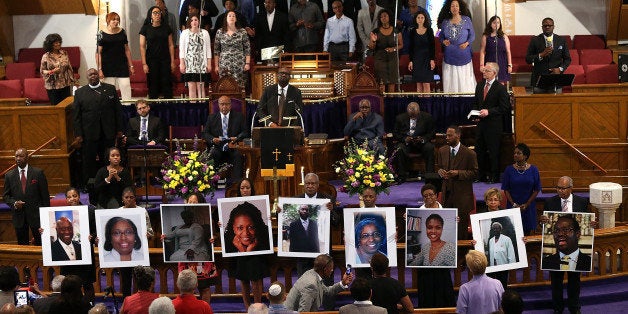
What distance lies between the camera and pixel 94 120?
679 inches

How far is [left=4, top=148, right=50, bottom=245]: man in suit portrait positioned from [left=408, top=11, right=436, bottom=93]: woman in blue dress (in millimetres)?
6529

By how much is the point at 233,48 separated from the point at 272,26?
1.23m

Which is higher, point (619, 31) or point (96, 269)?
point (619, 31)

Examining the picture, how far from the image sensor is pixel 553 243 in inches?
505

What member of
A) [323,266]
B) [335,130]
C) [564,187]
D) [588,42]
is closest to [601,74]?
[588,42]

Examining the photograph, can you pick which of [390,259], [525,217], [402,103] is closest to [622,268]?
[525,217]

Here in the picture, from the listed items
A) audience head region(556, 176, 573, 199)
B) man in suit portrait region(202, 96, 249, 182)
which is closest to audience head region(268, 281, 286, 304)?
audience head region(556, 176, 573, 199)

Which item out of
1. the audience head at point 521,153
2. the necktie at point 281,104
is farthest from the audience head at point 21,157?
the audience head at point 521,153

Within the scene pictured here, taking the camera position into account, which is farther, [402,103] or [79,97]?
[402,103]

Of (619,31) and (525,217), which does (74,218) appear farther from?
(619,31)

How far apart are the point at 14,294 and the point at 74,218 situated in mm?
2254

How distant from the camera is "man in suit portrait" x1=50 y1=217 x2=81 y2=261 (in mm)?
13125

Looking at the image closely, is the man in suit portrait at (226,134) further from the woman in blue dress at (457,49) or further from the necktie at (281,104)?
the woman in blue dress at (457,49)

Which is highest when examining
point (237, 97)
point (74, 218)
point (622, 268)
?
point (237, 97)
